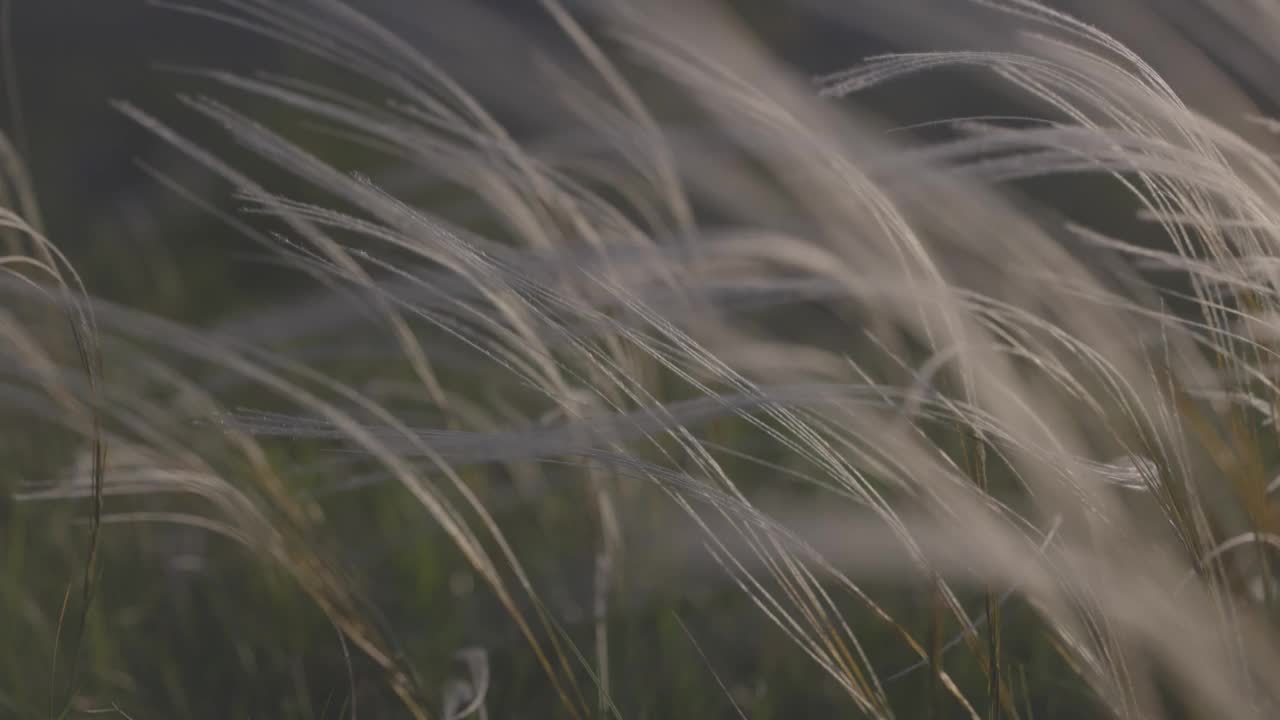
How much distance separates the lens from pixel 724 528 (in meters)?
1.64

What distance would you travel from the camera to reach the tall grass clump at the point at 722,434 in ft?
2.18

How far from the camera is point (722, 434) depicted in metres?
1.53

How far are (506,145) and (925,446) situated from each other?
1.10 feet

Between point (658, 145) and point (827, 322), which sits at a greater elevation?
point (658, 145)

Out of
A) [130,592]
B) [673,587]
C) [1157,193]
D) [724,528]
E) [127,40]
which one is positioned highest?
[1157,193]

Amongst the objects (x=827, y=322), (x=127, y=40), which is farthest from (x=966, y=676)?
(x=127, y=40)

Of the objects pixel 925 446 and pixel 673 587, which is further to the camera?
pixel 673 587

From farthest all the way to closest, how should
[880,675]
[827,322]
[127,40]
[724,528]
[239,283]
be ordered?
[127,40] < [239,283] < [827,322] < [724,528] < [880,675]

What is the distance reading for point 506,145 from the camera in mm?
858

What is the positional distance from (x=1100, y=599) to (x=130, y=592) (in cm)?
102

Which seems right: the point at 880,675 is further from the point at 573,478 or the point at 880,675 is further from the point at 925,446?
the point at 573,478

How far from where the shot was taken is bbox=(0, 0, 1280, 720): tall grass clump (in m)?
0.67

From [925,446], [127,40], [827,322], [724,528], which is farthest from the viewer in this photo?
[127,40]

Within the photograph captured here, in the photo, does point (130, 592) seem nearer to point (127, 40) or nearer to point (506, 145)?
point (506, 145)
